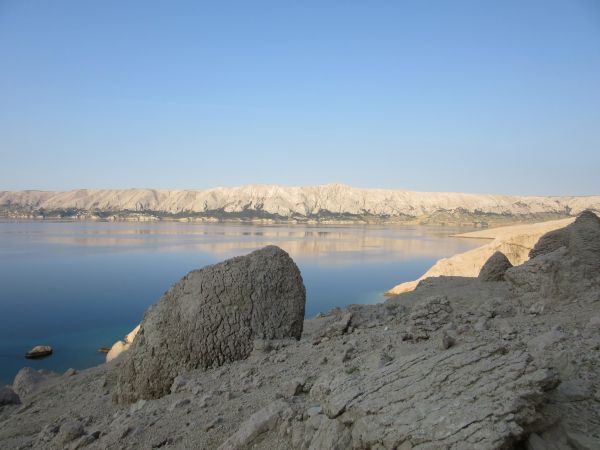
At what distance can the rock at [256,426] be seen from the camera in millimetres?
4281

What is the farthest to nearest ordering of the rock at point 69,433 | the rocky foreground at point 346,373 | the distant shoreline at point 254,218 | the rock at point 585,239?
the distant shoreline at point 254,218 → the rock at point 585,239 → the rock at point 69,433 → the rocky foreground at point 346,373

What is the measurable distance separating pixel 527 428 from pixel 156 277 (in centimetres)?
3995

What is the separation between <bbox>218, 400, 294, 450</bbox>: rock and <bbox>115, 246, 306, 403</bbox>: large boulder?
313 cm

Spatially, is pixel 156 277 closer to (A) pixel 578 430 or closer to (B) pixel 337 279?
(B) pixel 337 279

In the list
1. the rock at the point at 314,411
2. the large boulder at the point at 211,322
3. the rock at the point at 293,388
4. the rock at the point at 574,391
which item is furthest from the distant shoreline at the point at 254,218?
the rock at the point at 314,411

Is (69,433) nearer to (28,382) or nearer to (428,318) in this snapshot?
(428,318)

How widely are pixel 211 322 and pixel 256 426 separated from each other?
3.44 metres

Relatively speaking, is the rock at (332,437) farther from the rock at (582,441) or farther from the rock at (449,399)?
the rock at (582,441)

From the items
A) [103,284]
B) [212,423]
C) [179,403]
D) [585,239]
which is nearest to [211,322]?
[179,403]

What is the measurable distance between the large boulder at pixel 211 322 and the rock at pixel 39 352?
49.7 ft

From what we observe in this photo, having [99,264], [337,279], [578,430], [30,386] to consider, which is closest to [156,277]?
[99,264]

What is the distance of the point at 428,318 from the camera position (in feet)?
22.3

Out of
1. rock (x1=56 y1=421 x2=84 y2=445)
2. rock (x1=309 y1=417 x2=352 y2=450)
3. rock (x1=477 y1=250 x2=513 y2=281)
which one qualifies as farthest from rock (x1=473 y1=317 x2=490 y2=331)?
rock (x1=56 y1=421 x2=84 y2=445)

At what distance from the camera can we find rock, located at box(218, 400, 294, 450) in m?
4.28
